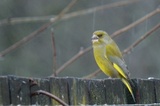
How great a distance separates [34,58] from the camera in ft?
53.8

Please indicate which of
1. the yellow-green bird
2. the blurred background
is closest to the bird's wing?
the yellow-green bird

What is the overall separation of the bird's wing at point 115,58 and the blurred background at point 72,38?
26.9 ft

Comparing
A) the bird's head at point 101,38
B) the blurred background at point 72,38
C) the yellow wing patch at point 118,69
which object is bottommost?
the yellow wing patch at point 118,69

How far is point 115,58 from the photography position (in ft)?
22.1

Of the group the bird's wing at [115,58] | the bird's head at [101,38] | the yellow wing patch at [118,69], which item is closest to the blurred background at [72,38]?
the bird's head at [101,38]

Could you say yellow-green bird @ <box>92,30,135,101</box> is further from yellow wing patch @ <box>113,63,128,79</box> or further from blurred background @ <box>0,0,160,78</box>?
blurred background @ <box>0,0,160,78</box>

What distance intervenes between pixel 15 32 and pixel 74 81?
12454 mm

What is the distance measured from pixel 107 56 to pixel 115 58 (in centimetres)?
16

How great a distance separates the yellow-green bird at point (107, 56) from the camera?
6440mm

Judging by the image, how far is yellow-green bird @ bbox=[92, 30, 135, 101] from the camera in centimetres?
644

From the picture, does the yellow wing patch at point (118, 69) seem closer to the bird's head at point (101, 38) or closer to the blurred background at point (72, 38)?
the bird's head at point (101, 38)

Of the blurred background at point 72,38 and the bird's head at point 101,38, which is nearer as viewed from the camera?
the bird's head at point 101,38

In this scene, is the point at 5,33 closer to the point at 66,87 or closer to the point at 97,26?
the point at 97,26

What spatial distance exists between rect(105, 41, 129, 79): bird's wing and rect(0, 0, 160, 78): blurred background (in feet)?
26.9
